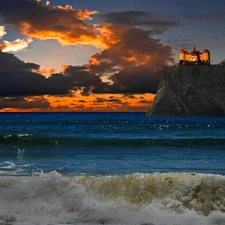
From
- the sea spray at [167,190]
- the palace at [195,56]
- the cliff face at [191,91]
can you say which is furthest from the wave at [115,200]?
the palace at [195,56]

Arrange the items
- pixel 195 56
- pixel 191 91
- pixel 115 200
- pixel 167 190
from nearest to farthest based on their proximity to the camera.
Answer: pixel 115 200
pixel 167 190
pixel 191 91
pixel 195 56

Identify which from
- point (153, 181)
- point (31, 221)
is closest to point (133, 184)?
point (153, 181)

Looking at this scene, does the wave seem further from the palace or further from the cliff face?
the palace

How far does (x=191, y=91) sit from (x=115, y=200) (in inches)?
5891

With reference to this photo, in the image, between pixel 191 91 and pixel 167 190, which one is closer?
pixel 167 190

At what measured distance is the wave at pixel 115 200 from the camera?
31.1 ft

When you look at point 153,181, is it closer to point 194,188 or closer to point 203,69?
point 194,188

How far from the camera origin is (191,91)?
156875mm

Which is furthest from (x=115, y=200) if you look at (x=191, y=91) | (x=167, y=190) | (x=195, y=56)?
(x=195, y=56)

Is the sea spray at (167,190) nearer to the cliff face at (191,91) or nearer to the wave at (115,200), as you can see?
the wave at (115,200)

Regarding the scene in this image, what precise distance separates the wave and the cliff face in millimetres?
144765

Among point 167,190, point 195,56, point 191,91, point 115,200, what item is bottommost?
point 115,200

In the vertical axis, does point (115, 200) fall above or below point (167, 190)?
below

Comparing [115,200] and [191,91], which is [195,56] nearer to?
[191,91]
